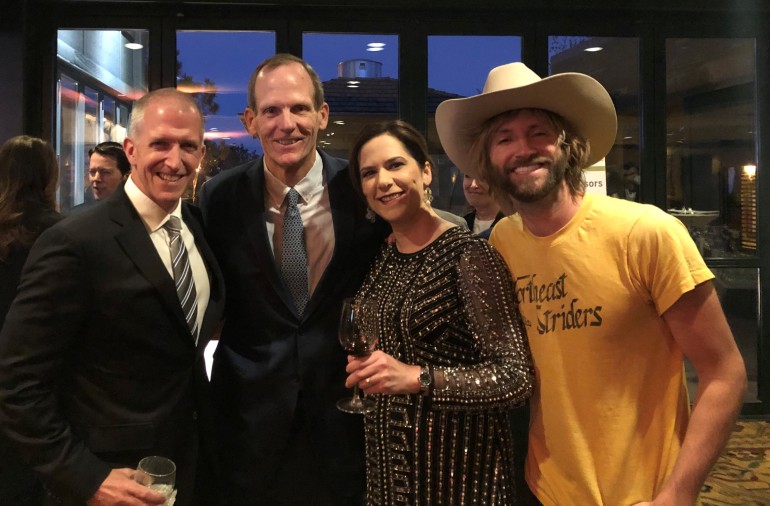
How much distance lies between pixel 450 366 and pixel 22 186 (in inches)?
90.4

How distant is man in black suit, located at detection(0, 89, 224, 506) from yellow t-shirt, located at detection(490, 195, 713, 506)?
104 cm

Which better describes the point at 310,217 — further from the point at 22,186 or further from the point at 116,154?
the point at 116,154

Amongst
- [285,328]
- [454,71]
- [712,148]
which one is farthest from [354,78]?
[285,328]

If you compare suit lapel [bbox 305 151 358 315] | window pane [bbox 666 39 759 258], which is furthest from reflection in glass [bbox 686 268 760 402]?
suit lapel [bbox 305 151 358 315]

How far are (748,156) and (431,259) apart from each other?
5226 mm

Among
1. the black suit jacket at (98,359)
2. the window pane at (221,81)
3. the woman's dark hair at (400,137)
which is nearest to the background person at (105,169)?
the window pane at (221,81)

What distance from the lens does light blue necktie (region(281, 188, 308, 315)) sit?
2072 millimetres

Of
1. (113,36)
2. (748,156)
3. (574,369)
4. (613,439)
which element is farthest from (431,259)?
(748,156)

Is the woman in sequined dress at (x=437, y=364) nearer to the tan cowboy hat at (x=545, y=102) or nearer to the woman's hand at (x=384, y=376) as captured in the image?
the woman's hand at (x=384, y=376)

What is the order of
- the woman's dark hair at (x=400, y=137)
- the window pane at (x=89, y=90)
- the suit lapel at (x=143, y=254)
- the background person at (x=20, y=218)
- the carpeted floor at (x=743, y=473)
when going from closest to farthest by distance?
the suit lapel at (x=143, y=254) → the woman's dark hair at (x=400, y=137) → the background person at (x=20, y=218) → the carpeted floor at (x=743, y=473) → the window pane at (x=89, y=90)

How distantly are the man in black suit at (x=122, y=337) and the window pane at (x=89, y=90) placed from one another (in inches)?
156

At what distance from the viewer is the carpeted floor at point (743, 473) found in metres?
3.88

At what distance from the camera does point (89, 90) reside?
5.57 meters

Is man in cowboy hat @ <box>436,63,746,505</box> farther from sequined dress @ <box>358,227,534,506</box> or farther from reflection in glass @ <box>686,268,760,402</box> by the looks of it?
reflection in glass @ <box>686,268,760,402</box>
